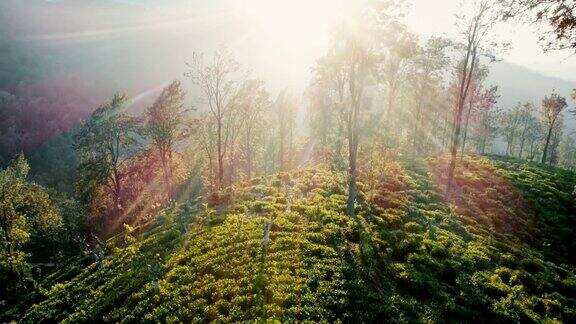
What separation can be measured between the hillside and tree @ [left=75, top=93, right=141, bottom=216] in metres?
25.9

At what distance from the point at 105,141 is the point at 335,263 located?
4973 centimetres

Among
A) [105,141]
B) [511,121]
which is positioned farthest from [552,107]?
[105,141]

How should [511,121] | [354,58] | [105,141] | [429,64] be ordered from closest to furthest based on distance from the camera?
[354,58] < [105,141] < [429,64] < [511,121]

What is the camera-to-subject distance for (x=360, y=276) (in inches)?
1069

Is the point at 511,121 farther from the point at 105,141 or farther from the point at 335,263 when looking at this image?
the point at 335,263

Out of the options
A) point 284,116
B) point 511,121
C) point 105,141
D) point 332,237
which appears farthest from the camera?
point 511,121

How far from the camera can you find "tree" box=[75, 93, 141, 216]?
213 feet

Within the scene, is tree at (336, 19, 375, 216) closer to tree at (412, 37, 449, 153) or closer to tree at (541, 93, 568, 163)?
tree at (412, 37, 449, 153)

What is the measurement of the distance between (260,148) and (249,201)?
73241 mm

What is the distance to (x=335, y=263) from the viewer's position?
93.2 ft

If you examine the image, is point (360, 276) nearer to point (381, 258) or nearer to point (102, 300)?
point (381, 258)

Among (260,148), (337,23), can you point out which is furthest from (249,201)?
(260,148)

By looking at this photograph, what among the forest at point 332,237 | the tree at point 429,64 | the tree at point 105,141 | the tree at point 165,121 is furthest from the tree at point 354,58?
the tree at point 105,141

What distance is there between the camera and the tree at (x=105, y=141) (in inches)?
2559
